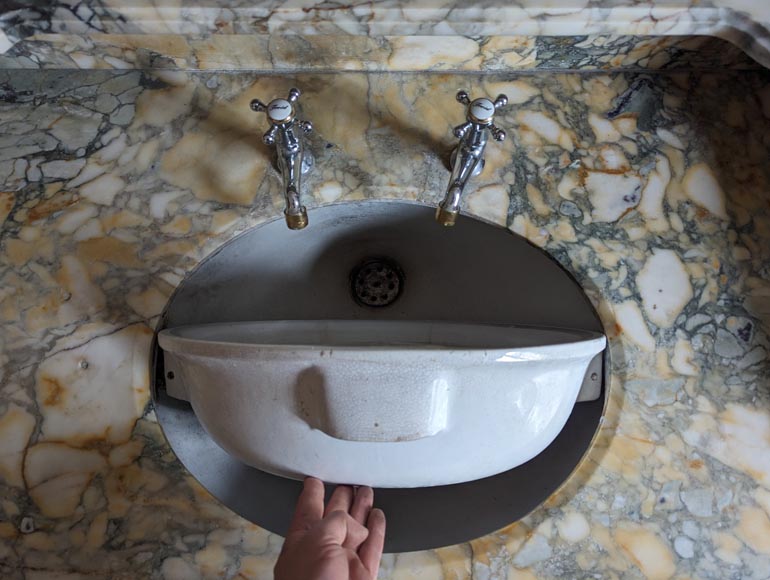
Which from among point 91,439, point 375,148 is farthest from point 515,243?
point 91,439

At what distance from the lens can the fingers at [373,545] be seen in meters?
0.67

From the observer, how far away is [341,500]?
0.71 meters

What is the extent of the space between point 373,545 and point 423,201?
44 cm

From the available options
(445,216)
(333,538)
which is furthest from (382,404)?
(445,216)

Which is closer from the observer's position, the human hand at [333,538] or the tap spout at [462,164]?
the human hand at [333,538]

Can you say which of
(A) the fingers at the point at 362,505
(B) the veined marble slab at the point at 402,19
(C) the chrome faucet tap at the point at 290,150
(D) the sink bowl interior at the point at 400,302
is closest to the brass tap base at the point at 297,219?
(C) the chrome faucet tap at the point at 290,150

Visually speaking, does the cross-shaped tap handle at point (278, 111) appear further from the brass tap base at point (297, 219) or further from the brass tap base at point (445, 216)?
the brass tap base at point (445, 216)

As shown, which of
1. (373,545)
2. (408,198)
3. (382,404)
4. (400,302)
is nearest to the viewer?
(382,404)

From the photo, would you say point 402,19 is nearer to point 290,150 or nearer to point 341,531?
point 290,150

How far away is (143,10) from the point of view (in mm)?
732

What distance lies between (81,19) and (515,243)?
665 mm

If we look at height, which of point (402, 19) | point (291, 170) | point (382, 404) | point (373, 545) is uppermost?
point (402, 19)

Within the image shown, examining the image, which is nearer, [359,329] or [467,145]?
[467,145]

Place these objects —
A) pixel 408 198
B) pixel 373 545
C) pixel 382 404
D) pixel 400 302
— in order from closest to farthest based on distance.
→ pixel 382 404
pixel 373 545
pixel 408 198
pixel 400 302
